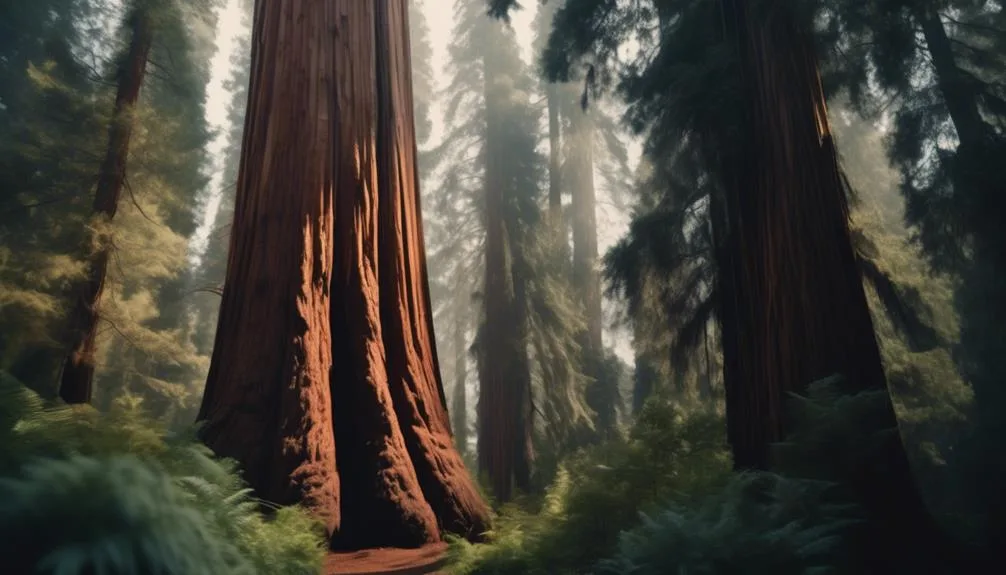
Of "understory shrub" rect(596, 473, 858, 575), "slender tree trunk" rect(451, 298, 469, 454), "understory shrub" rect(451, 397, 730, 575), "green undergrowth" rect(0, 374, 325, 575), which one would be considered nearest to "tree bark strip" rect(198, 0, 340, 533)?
"understory shrub" rect(451, 397, 730, 575)

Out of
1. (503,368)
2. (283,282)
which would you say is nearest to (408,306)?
(283,282)

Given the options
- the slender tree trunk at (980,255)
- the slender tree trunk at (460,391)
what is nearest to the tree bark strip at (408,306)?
the slender tree trunk at (980,255)

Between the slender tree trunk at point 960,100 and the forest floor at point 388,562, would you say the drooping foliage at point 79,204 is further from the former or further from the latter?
the slender tree trunk at point 960,100

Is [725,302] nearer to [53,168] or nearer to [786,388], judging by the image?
[786,388]

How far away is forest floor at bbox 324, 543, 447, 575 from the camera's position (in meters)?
4.67

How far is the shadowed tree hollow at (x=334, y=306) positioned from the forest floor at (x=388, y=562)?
190mm

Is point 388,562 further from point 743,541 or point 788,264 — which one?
point 788,264

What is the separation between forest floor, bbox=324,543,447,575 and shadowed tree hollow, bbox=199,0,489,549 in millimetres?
190

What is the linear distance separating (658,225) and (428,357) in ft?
11.1

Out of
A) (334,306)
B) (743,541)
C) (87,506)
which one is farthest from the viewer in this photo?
(334,306)

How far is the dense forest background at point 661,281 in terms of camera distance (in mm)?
3811

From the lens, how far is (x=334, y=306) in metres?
6.20

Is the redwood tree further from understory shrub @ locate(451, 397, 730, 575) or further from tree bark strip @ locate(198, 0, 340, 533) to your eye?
tree bark strip @ locate(198, 0, 340, 533)

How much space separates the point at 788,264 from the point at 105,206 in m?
11.2
